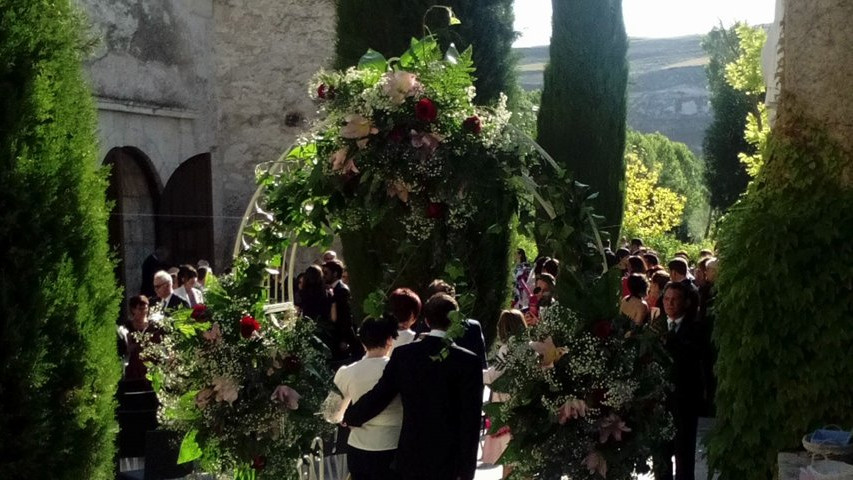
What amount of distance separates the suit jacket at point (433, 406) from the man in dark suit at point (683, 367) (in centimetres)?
243

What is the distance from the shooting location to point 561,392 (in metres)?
5.98

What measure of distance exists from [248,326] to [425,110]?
62.3 inches

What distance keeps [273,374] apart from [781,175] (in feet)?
9.73

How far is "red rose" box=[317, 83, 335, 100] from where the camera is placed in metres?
6.27

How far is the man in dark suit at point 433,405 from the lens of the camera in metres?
6.01

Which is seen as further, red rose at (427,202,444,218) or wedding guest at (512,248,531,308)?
wedding guest at (512,248,531,308)

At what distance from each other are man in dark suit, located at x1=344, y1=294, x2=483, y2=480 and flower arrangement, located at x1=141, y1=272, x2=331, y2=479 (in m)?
0.53

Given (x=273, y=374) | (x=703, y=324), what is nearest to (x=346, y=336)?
(x=703, y=324)

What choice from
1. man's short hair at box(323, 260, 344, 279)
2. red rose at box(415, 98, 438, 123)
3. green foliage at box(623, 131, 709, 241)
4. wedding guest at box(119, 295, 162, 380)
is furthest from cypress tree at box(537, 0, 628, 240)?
green foliage at box(623, 131, 709, 241)

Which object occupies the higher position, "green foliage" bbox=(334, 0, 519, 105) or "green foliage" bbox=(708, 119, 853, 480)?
"green foliage" bbox=(334, 0, 519, 105)

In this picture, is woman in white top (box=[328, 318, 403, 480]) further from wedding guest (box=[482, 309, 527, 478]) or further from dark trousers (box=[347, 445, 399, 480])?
wedding guest (box=[482, 309, 527, 478])

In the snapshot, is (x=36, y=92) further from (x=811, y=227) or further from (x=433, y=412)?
(x=811, y=227)

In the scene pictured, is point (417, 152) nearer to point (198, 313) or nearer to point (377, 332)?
point (377, 332)

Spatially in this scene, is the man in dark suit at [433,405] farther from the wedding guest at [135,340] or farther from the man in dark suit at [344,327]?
the man in dark suit at [344,327]
